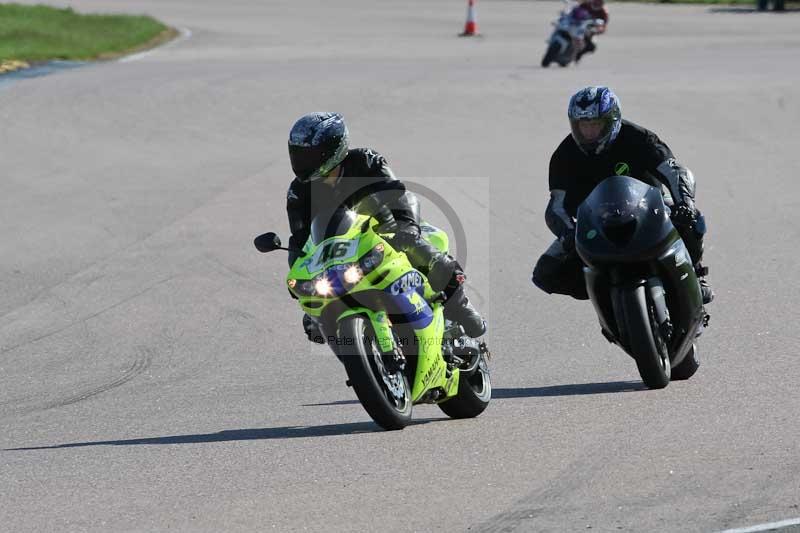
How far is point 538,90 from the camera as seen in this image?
21359 mm

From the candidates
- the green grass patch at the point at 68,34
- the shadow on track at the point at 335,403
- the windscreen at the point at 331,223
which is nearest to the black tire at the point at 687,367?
the shadow on track at the point at 335,403

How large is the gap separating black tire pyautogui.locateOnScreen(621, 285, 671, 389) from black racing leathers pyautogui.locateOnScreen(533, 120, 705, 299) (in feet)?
1.95

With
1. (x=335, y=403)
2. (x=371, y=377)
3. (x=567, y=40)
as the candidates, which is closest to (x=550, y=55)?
(x=567, y=40)

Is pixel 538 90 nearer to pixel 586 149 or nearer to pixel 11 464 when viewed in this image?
pixel 586 149

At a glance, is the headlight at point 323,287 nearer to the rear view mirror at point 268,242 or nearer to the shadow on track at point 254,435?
the rear view mirror at point 268,242

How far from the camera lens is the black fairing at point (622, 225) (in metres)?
7.62

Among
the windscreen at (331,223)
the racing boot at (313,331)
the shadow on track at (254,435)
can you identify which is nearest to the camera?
the windscreen at (331,223)

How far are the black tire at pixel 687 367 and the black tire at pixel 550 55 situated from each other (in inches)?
684

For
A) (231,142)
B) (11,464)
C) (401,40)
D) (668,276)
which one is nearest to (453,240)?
(231,142)

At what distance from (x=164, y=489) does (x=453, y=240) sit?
7.99 metres

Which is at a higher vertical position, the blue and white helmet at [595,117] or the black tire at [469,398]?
the blue and white helmet at [595,117]

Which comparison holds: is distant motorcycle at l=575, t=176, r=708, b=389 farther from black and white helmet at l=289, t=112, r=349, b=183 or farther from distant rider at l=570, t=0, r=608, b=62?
distant rider at l=570, t=0, r=608, b=62

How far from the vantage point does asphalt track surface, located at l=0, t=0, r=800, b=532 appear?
5.95 m

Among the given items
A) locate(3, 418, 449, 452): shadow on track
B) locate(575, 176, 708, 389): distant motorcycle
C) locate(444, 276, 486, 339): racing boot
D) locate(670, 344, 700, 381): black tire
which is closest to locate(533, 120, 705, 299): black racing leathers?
locate(575, 176, 708, 389): distant motorcycle
